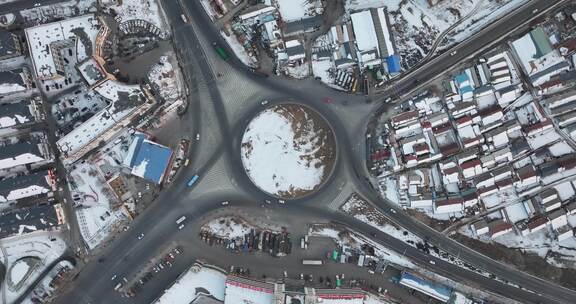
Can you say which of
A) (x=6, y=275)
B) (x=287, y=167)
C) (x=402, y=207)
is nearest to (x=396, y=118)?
(x=402, y=207)

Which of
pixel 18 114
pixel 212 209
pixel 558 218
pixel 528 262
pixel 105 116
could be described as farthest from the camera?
pixel 212 209

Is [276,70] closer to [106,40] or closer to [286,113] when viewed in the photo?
[286,113]

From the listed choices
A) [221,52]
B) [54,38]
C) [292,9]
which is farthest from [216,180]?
[54,38]

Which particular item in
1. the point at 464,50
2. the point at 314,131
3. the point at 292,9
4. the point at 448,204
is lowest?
the point at 448,204

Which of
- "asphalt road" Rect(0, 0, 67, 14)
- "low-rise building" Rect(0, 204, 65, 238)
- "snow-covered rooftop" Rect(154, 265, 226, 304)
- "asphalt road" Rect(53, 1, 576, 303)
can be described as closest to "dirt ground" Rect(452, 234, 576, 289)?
"asphalt road" Rect(53, 1, 576, 303)

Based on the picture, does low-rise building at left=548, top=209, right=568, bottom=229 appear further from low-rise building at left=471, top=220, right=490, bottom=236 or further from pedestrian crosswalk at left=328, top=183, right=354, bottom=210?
pedestrian crosswalk at left=328, top=183, right=354, bottom=210

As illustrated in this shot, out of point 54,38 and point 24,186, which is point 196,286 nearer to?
point 24,186

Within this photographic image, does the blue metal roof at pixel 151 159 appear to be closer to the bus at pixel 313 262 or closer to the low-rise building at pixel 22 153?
the low-rise building at pixel 22 153
